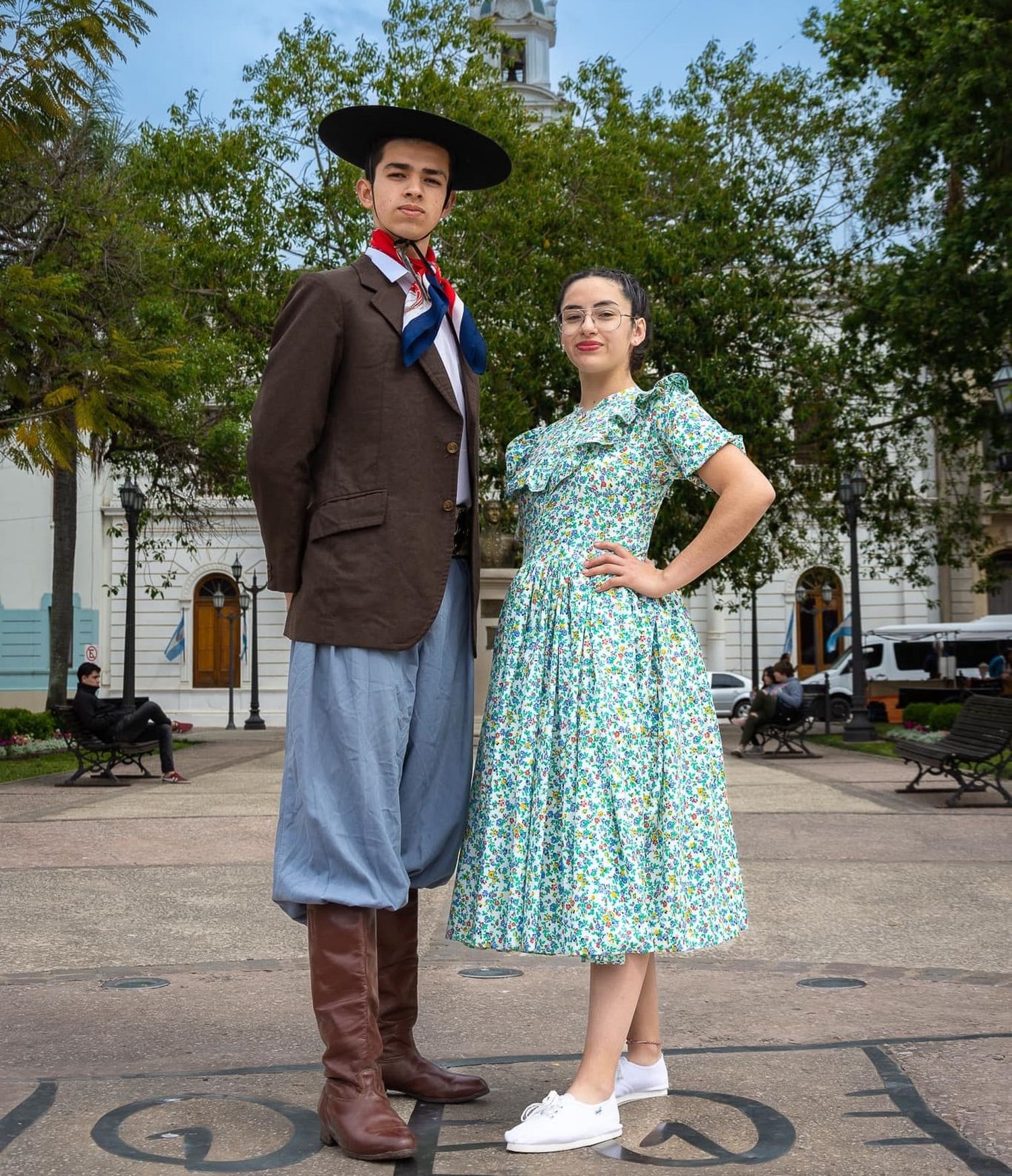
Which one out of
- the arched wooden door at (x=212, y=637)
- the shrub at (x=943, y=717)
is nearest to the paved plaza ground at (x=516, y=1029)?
the shrub at (x=943, y=717)

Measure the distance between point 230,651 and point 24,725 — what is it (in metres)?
17.0

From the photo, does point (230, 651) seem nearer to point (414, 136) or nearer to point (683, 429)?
point (414, 136)

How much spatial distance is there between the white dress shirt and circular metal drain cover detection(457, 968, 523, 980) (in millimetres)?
2016

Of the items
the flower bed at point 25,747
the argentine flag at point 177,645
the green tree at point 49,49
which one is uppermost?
the green tree at point 49,49

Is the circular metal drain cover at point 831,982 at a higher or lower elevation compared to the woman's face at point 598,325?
lower

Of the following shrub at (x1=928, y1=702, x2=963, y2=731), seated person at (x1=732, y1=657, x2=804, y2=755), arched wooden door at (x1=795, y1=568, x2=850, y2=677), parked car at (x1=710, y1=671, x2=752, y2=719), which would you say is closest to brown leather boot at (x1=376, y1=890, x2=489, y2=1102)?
seated person at (x1=732, y1=657, x2=804, y2=755)

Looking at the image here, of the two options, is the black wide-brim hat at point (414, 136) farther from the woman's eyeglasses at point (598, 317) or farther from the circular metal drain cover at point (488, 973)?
the circular metal drain cover at point (488, 973)

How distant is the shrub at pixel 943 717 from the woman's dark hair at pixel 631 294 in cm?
1672

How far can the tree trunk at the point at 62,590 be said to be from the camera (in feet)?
69.0

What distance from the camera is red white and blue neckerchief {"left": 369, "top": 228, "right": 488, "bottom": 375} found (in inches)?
122

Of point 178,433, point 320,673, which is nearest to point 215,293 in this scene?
point 178,433

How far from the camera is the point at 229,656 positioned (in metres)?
36.7

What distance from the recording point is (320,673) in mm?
2986

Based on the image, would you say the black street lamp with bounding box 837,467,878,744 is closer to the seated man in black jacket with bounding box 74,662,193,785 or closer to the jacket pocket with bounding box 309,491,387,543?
the seated man in black jacket with bounding box 74,662,193,785
